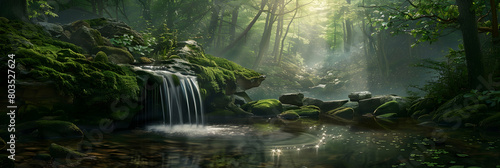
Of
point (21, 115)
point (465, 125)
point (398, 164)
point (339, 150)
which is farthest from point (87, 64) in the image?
point (465, 125)

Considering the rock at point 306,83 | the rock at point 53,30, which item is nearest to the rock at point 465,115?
the rock at point 53,30

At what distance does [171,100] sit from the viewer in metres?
9.09

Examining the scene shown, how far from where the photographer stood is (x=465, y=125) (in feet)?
25.1

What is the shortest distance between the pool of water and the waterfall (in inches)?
87.2

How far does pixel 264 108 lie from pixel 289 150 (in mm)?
7310

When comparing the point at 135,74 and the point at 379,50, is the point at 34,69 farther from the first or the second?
the point at 379,50

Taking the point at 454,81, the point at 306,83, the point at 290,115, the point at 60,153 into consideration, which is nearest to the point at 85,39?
the point at 60,153

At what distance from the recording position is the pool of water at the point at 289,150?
4.07 m

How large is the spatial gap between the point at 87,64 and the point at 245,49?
952 inches

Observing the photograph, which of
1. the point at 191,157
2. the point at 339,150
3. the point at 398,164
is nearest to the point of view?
the point at 398,164

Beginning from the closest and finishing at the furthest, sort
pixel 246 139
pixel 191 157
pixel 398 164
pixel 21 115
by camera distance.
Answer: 1. pixel 398 164
2. pixel 191 157
3. pixel 21 115
4. pixel 246 139

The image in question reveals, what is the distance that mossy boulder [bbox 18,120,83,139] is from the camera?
5.42 metres

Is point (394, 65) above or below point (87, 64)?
above

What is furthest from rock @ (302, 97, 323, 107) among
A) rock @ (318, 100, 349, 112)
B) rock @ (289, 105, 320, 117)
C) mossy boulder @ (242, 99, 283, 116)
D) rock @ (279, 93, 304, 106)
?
mossy boulder @ (242, 99, 283, 116)
